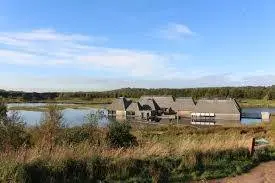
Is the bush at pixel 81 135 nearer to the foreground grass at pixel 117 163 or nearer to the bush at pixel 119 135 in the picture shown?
the foreground grass at pixel 117 163

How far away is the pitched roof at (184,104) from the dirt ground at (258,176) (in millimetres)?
78712

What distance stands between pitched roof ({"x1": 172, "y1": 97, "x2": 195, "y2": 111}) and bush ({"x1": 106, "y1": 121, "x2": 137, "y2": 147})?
7556 cm

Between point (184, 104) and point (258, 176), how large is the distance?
8258 cm

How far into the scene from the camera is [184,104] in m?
95.2

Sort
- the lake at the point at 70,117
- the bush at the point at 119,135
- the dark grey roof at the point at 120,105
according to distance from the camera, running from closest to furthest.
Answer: the bush at the point at 119,135 < the lake at the point at 70,117 < the dark grey roof at the point at 120,105

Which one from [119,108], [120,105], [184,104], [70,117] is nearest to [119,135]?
[70,117]

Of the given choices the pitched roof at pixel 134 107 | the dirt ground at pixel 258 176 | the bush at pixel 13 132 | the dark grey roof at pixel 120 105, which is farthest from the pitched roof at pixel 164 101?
the dirt ground at pixel 258 176

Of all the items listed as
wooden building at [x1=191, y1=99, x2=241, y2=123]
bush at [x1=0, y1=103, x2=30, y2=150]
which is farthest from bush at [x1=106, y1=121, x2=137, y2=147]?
wooden building at [x1=191, y1=99, x2=241, y2=123]

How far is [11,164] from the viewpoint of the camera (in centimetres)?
971

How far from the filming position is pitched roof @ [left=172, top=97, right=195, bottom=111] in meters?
93.5

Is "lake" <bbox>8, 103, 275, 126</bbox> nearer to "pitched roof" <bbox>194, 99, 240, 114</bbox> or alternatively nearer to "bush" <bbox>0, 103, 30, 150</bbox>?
"bush" <bbox>0, 103, 30, 150</bbox>

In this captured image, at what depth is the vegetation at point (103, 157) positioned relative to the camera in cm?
1037

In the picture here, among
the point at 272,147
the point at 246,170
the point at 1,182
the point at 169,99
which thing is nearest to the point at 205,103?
the point at 169,99

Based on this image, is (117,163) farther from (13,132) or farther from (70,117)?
(70,117)
